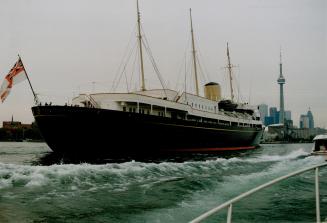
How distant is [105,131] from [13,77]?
686 cm

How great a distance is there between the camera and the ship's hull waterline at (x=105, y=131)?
73.4 ft

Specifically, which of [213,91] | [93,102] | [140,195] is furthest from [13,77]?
[213,91]

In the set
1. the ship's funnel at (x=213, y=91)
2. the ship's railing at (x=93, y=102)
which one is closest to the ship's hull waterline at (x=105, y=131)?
the ship's railing at (x=93, y=102)

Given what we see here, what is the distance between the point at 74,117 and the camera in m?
22.2

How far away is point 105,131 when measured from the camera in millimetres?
22953

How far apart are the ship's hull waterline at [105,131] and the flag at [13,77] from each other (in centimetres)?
236

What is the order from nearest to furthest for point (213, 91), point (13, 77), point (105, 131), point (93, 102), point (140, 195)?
point (140, 195) < point (13, 77) < point (105, 131) < point (93, 102) < point (213, 91)

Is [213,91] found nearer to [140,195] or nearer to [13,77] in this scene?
[13,77]

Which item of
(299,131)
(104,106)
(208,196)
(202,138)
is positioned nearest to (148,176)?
(208,196)

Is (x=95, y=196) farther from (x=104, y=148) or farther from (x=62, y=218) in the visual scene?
(x=104, y=148)

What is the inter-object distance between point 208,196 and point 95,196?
4238mm

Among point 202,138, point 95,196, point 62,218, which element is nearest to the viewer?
point 62,218

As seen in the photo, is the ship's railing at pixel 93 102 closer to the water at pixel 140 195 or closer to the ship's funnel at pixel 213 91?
the water at pixel 140 195

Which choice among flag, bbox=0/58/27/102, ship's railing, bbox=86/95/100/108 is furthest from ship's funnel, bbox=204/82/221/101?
flag, bbox=0/58/27/102
